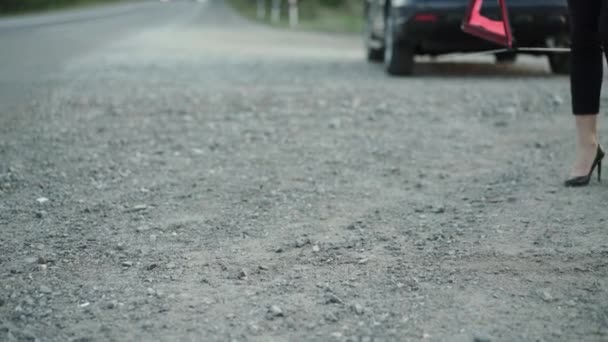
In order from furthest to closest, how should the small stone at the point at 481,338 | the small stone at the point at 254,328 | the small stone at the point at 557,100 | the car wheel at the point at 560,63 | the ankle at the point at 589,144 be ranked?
the car wheel at the point at 560,63
the small stone at the point at 557,100
the ankle at the point at 589,144
the small stone at the point at 254,328
the small stone at the point at 481,338

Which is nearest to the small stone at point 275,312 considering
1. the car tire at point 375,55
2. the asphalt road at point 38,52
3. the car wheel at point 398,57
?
the asphalt road at point 38,52

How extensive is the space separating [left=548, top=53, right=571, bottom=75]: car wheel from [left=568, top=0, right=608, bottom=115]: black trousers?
5.09m

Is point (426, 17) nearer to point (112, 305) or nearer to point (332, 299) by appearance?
point (332, 299)

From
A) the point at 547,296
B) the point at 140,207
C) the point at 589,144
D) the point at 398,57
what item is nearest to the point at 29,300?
the point at 140,207

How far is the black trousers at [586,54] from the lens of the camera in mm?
3754

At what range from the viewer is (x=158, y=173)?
4.46 m

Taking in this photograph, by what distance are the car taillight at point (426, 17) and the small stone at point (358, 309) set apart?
19.8 ft

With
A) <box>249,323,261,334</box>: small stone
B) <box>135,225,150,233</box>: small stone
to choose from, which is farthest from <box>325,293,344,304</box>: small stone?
<box>135,225,150,233</box>: small stone

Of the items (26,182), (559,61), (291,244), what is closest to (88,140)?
(26,182)

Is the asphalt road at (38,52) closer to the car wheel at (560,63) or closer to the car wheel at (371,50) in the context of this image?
the car wheel at (371,50)

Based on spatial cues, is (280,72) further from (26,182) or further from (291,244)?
(291,244)

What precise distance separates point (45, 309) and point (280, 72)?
742cm

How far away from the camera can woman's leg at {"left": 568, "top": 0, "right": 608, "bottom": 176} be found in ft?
12.5

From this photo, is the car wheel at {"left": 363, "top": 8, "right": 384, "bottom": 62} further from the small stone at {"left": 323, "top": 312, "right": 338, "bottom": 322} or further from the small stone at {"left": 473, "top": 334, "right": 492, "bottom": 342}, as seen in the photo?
the small stone at {"left": 473, "top": 334, "right": 492, "bottom": 342}
